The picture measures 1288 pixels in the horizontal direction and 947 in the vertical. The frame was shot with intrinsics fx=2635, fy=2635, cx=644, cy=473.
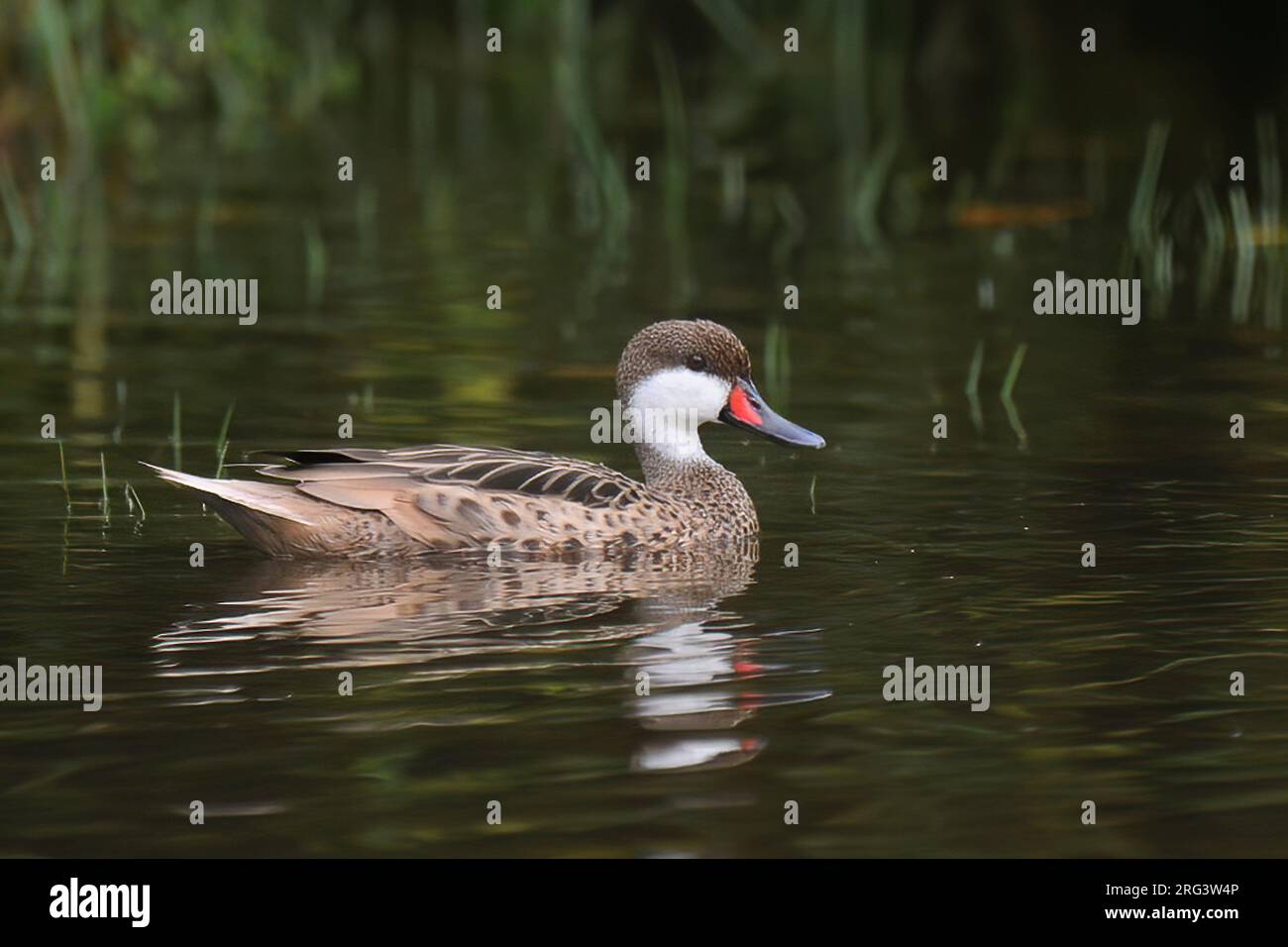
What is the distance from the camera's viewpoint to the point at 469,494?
388 inches

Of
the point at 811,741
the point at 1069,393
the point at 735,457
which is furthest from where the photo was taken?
the point at 1069,393

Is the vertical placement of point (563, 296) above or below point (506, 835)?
above

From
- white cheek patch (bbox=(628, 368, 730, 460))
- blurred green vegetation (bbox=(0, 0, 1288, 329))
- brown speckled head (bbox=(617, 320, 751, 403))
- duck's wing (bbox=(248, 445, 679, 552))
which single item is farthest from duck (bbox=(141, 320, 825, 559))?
blurred green vegetation (bbox=(0, 0, 1288, 329))

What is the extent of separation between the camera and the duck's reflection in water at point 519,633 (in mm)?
7758

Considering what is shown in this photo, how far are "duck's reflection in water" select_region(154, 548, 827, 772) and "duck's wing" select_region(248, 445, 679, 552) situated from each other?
12 centimetres

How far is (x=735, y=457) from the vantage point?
1243cm

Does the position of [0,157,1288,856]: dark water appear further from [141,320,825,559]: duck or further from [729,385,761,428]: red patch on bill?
[729,385,761,428]: red patch on bill

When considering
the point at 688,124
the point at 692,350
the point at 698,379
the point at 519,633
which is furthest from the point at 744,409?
the point at 688,124

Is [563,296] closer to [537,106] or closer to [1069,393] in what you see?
[1069,393]

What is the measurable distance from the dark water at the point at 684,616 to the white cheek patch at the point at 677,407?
0.51m

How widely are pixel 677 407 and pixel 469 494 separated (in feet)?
4.24

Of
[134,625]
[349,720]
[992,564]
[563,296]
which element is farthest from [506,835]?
[563,296]

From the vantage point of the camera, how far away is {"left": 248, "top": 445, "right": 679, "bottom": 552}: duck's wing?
9.83 meters

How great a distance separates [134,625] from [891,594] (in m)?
2.61
